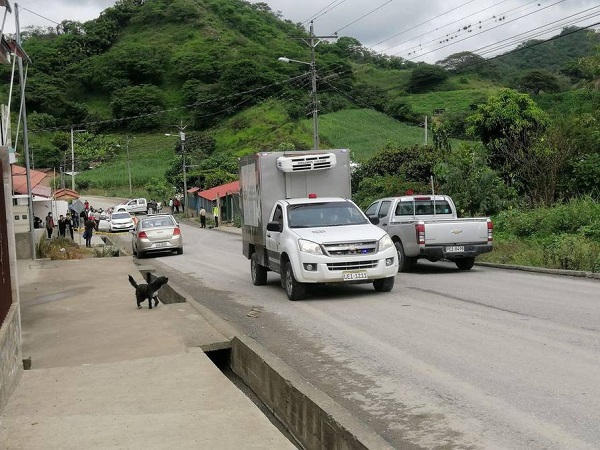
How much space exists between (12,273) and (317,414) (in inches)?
186

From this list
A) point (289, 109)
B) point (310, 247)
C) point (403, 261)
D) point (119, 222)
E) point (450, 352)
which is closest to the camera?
point (450, 352)

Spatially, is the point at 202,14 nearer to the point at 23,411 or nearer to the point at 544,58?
the point at 544,58

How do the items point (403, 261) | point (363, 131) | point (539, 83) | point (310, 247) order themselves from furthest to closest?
point (363, 131)
point (539, 83)
point (403, 261)
point (310, 247)

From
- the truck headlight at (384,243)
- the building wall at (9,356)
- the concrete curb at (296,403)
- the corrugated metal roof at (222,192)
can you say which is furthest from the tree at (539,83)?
the building wall at (9,356)

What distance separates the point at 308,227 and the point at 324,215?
60 centimetres

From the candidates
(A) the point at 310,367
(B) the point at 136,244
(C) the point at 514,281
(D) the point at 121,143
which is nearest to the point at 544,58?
(D) the point at 121,143

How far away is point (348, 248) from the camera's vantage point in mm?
12961

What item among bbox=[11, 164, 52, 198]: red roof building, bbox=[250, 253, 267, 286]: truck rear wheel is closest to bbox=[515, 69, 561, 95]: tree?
bbox=[11, 164, 52, 198]: red roof building

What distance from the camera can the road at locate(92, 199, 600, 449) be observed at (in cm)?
585

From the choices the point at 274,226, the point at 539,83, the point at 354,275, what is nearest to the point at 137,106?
the point at 539,83

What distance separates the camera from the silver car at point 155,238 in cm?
2823

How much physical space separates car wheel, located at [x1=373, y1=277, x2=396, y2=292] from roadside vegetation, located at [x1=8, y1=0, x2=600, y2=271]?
8.60 meters

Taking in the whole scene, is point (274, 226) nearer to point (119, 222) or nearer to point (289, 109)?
point (119, 222)

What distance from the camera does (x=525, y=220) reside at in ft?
73.6
